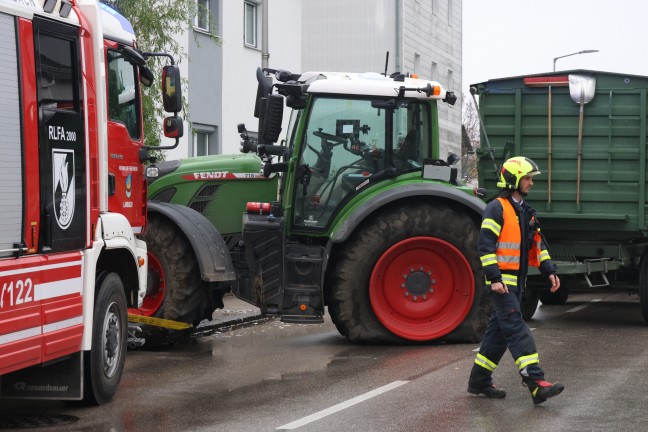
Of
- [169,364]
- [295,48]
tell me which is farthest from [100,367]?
[295,48]

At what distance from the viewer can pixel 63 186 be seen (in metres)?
8.12

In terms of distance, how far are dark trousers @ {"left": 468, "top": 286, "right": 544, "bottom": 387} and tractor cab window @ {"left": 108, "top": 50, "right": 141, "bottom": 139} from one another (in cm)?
326

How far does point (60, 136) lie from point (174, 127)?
7.08 ft

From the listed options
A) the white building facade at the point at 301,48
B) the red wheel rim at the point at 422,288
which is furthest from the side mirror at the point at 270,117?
the white building facade at the point at 301,48

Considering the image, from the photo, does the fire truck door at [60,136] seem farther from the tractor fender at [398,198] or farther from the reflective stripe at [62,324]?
the tractor fender at [398,198]

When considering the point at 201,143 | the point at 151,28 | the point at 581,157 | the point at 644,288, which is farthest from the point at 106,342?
the point at 201,143

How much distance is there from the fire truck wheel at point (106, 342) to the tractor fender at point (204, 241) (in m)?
2.41

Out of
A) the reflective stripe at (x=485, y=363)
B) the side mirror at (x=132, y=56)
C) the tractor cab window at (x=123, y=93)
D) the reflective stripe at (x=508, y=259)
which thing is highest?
the side mirror at (x=132, y=56)

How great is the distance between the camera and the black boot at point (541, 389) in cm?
868

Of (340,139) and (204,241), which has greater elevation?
(340,139)

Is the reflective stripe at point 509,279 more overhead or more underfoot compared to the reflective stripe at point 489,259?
more underfoot

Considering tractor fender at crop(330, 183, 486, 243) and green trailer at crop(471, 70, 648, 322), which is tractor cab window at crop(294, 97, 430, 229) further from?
green trailer at crop(471, 70, 648, 322)

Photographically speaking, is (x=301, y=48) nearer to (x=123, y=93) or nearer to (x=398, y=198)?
(x=398, y=198)

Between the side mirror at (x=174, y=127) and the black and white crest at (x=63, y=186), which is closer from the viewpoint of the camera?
the black and white crest at (x=63, y=186)
